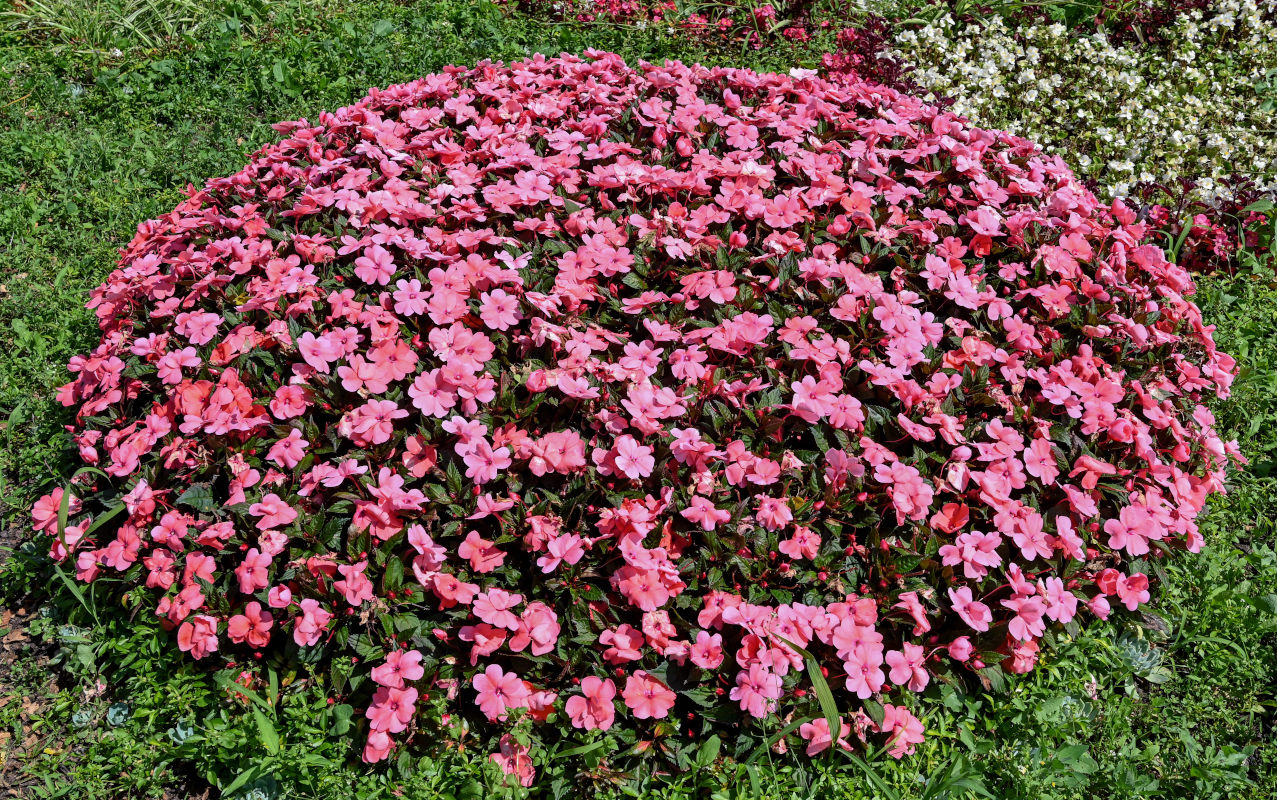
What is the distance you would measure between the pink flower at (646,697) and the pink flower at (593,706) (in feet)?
0.15

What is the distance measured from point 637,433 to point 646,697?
726mm

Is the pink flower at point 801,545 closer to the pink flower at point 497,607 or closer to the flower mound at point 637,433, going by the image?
the flower mound at point 637,433

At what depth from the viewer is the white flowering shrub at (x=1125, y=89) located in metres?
5.55

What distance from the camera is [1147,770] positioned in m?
2.83

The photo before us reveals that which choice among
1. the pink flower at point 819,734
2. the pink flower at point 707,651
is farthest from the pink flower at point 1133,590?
the pink flower at point 707,651

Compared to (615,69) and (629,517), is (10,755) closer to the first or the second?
(629,517)

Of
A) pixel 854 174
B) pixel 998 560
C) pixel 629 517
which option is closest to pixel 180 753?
pixel 629 517

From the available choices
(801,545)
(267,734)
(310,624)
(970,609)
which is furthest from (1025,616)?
(267,734)

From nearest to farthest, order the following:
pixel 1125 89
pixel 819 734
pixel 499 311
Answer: pixel 819 734, pixel 499 311, pixel 1125 89

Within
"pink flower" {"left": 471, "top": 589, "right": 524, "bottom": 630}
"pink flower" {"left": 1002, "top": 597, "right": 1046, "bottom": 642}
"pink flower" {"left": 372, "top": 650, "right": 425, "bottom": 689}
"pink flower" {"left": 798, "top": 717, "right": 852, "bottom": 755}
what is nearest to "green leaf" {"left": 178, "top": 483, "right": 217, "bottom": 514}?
"pink flower" {"left": 372, "top": 650, "right": 425, "bottom": 689}

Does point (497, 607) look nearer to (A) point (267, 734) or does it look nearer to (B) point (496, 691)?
(B) point (496, 691)

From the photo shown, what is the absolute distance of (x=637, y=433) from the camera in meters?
2.72

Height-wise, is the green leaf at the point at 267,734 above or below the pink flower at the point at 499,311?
below

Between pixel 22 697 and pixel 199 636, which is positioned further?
pixel 22 697
